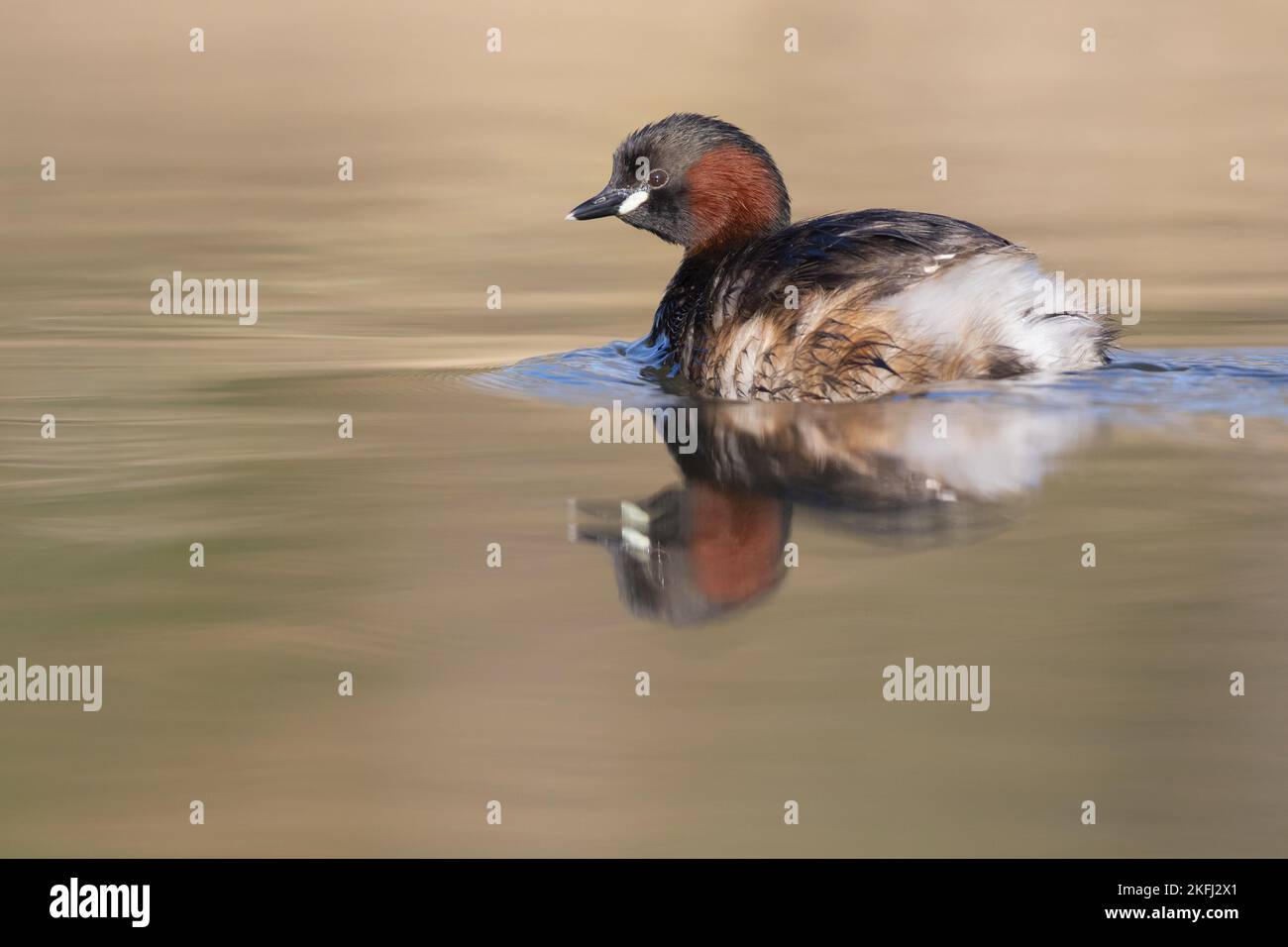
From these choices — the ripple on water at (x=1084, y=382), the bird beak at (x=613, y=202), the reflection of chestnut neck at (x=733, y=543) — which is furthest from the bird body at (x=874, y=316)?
the reflection of chestnut neck at (x=733, y=543)

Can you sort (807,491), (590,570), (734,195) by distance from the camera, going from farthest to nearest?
1. (734,195)
2. (807,491)
3. (590,570)

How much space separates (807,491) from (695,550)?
23.0 inches

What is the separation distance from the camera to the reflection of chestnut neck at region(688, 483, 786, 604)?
532cm

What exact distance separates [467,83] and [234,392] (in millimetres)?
11593

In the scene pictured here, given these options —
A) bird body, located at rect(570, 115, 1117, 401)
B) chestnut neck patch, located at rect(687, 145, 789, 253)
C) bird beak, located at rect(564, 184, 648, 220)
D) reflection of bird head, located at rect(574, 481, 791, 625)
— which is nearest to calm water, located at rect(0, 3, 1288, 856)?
reflection of bird head, located at rect(574, 481, 791, 625)

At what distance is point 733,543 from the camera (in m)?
5.57

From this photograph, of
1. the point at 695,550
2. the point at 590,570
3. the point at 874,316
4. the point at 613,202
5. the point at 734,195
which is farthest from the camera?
the point at 613,202

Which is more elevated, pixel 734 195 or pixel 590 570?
pixel 734 195

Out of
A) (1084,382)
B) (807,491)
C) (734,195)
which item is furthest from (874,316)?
(734,195)

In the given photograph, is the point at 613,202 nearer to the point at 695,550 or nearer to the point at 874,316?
the point at 874,316

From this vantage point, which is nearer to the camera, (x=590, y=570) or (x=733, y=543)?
(x=590, y=570)

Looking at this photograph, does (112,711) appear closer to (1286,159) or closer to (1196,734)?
(1196,734)

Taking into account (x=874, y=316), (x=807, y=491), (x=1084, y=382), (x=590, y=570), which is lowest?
(x=590, y=570)

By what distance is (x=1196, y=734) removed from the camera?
167 inches
